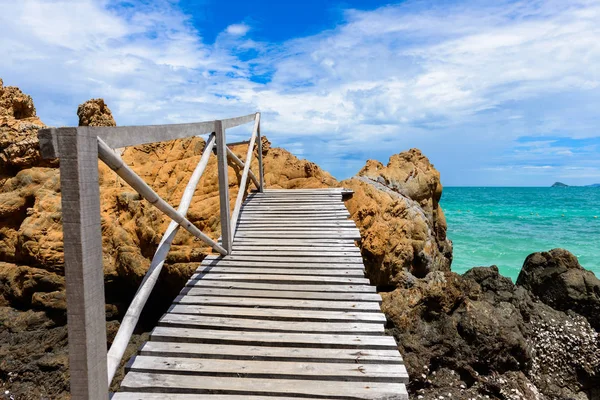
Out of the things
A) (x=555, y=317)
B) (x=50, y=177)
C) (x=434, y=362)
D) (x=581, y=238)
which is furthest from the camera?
(x=581, y=238)

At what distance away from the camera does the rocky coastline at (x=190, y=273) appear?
710cm

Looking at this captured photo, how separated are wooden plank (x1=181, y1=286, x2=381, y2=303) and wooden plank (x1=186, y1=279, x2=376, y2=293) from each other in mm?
75

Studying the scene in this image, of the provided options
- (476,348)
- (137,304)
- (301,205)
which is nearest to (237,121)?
(301,205)

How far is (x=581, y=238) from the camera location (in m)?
34.1

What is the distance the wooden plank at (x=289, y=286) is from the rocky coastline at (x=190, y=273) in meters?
2.49

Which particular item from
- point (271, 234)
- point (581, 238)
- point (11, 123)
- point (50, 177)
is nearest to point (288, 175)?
point (271, 234)

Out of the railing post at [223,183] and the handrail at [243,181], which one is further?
the handrail at [243,181]

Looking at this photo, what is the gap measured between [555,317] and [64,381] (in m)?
11.3

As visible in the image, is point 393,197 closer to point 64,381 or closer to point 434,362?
point 434,362

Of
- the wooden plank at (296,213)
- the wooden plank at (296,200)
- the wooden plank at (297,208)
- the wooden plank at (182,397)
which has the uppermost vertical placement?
the wooden plank at (296,200)

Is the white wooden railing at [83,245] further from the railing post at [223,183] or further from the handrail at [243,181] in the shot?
the handrail at [243,181]

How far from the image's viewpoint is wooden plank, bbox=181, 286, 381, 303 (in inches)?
180

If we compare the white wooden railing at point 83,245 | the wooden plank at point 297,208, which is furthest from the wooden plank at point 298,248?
the white wooden railing at point 83,245

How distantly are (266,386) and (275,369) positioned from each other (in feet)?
0.67
